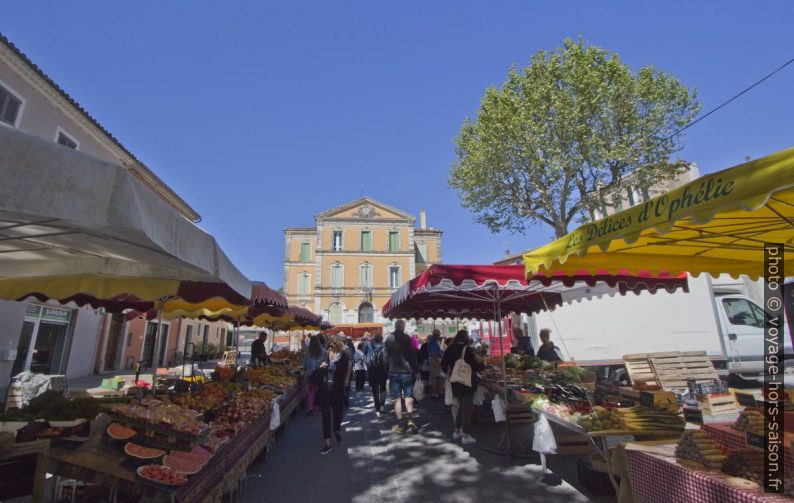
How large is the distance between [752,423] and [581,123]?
48.2ft

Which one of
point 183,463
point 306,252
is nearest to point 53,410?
point 183,463

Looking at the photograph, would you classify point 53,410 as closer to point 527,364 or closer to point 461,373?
point 461,373

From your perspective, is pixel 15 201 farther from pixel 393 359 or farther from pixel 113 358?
pixel 113 358

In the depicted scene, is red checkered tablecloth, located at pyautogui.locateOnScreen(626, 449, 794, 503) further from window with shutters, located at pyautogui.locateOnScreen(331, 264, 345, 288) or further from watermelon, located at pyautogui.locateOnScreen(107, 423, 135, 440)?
window with shutters, located at pyautogui.locateOnScreen(331, 264, 345, 288)

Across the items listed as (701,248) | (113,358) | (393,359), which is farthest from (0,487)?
(113,358)

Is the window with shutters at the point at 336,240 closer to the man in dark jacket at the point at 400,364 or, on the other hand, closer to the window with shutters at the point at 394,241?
the window with shutters at the point at 394,241

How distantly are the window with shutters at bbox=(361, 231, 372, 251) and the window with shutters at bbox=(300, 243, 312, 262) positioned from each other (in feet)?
20.1

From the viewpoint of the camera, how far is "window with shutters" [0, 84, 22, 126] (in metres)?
9.16

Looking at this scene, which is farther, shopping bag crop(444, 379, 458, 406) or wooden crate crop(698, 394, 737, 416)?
shopping bag crop(444, 379, 458, 406)

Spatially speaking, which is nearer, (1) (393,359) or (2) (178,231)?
(2) (178,231)

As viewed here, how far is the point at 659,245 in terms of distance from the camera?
3.45 meters

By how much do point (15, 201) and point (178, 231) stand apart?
0.87 m

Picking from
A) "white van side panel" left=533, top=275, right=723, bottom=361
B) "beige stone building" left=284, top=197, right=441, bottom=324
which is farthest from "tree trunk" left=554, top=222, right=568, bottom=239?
"beige stone building" left=284, top=197, right=441, bottom=324

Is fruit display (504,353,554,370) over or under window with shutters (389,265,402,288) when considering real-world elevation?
under
